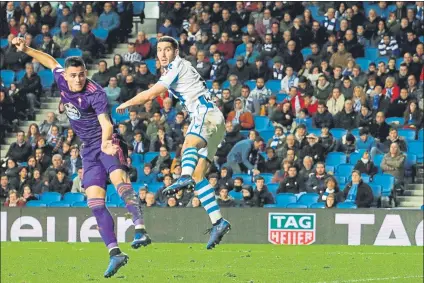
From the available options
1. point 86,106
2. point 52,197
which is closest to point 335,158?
point 52,197

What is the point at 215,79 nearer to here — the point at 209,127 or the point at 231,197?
the point at 231,197

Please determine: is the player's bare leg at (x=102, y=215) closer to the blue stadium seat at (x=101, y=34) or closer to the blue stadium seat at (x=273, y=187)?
the blue stadium seat at (x=273, y=187)

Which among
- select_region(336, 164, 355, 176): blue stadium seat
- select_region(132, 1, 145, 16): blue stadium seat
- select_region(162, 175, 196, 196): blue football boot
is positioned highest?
select_region(132, 1, 145, 16): blue stadium seat

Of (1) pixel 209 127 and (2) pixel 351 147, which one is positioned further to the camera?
(2) pixel 351 147

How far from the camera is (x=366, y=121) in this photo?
25172 mm

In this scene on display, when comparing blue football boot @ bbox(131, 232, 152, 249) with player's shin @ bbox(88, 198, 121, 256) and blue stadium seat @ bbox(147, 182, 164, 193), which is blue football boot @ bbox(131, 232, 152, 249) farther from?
blue stadium seat @ bbox(147, 182, 164, 193)

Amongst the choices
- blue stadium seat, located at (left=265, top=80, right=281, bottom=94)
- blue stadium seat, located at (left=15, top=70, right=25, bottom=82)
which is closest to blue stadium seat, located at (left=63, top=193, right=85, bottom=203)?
blue stadium seat, located at (left=265, top=80, right=281, bottom=94)

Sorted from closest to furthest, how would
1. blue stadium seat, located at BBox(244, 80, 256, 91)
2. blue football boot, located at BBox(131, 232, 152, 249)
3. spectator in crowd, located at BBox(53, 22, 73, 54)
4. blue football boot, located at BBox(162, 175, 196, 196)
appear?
blue football boot, located at BBox(131, 232, 152, 249)
blue football boot, located at BBox(162, 175, 196, 196)
blue stadium seat, located at BBox(244, 80, 256, 91)
spectator in crowd, located at BBox(53, 22, 73, 54)

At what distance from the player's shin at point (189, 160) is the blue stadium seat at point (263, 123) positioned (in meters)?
12.6

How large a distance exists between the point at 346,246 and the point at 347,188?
5.13 feet

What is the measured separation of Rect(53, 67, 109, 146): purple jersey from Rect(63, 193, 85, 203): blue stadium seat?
1159 cm

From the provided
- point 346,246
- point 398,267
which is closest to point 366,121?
point 346,246

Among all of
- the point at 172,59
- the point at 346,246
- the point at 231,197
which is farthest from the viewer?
the point at 231,197

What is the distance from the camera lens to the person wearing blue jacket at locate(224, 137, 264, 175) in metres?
25.0
